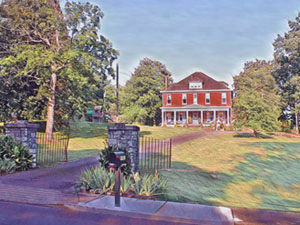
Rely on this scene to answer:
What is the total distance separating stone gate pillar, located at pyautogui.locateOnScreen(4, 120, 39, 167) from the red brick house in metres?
33.4

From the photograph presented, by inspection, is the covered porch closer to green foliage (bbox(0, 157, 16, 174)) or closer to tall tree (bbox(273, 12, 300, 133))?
tall tree (bbox(273, 12, 300, 133))

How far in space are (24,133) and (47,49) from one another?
45.4 feet

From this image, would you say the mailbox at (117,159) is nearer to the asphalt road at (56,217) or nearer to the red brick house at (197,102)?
the asphalt road at (56,217)

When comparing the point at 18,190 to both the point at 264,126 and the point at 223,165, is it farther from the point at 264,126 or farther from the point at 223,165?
the point at 264,126

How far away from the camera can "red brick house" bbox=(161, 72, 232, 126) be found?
44469 mm

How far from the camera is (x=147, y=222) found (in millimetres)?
5551

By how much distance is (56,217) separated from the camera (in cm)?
580

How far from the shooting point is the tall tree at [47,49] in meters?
21.2

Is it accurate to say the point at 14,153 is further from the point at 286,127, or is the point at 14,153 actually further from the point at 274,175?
the point at 286,127

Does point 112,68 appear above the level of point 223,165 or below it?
above

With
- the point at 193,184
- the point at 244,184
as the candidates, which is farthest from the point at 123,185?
the point at 244,184

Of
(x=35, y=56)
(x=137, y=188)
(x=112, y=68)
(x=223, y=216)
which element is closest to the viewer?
(x=223, y=216)

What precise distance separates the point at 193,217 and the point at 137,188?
7.05 feet

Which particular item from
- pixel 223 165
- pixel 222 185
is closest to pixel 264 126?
pixel 223 165
